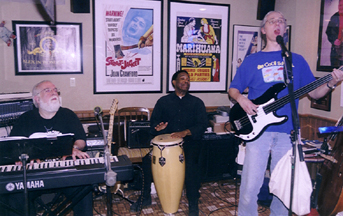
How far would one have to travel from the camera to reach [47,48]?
12.8 feet

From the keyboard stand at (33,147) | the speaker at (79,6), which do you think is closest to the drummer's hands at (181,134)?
the keyboard stand at (33,147)

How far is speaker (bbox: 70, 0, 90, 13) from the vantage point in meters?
3.89

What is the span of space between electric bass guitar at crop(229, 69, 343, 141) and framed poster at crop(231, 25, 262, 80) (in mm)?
2506

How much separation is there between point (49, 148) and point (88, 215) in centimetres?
71

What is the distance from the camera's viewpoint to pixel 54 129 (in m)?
2.66

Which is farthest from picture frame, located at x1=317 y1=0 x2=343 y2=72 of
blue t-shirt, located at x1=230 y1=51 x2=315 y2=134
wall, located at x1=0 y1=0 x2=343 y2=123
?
blue t-shirt, located at x1=230 y1=51 x2=315 y2=134

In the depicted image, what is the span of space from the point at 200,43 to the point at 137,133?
171cm

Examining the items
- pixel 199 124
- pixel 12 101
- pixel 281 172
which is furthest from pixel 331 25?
pixel 12 101

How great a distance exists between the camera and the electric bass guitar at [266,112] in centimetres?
213

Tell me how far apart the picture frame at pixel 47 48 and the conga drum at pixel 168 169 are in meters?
1.80

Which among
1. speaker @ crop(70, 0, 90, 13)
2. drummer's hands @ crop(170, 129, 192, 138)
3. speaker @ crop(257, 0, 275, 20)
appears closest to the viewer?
drummer's hands @ crop(170, 129, 192, 138)

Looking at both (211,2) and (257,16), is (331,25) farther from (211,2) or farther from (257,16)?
(211,2)

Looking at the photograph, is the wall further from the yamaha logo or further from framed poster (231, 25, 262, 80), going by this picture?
the yamaha logo

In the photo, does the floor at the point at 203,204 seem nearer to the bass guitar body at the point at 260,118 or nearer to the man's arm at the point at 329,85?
the bass guitar body at the point at 260,118
